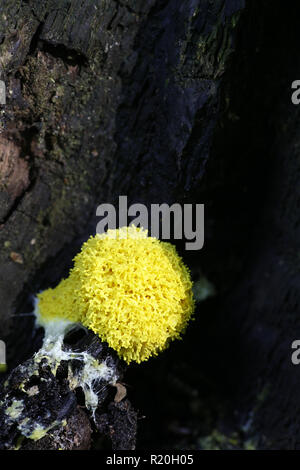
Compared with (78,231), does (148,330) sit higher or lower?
lower

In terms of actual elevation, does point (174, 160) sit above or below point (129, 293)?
above

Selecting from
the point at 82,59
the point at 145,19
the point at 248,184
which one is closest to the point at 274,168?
the point at 248,184

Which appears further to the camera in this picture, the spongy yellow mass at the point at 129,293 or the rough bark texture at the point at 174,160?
the rough bark texture at the point at 174,160

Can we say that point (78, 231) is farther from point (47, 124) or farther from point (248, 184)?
point (248, 184)

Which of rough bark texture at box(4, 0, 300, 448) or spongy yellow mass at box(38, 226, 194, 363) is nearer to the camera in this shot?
spongy yellow mass at box(38, 226, 194, 363)

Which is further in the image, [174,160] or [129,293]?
[174,160]
